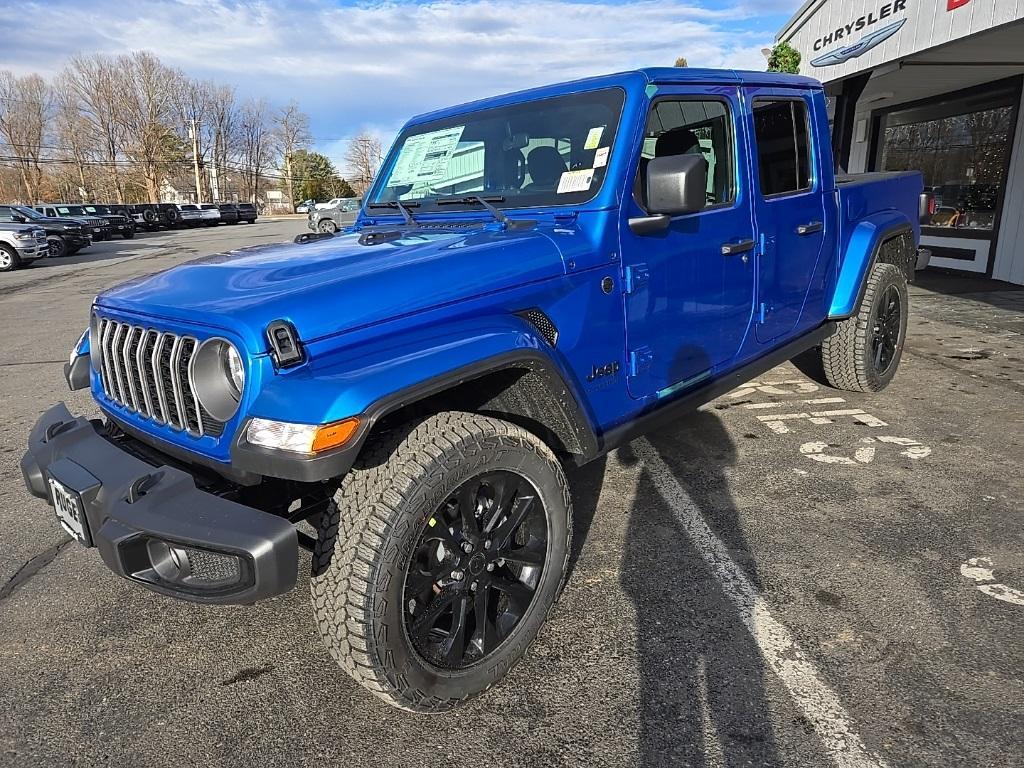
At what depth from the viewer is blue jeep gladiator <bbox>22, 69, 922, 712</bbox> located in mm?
1866

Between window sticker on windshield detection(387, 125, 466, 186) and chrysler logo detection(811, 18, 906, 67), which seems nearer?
window sticker on windshield detection(387, 125, 466, 186)

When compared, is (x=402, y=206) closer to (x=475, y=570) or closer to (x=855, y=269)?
(x=475, y=570)

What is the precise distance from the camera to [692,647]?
2354 millimetres

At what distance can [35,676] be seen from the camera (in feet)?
7.72

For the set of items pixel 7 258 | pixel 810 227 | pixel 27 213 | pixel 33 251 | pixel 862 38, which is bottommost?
pixel 7 258

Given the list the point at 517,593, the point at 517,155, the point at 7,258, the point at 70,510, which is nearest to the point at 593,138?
the point at 517,155

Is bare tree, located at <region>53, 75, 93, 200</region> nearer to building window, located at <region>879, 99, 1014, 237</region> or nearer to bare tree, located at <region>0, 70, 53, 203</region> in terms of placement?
bare tree, located at <region>0, 70, 53, 203</region>

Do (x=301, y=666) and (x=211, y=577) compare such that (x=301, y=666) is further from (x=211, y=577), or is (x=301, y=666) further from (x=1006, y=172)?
(x=1006, y=172)

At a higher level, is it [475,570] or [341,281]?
[341,281]

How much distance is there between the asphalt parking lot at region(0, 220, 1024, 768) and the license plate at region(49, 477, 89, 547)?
22.6 inches

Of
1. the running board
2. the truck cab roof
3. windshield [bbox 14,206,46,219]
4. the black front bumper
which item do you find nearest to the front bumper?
windshield [bbox 14,206,46,219]

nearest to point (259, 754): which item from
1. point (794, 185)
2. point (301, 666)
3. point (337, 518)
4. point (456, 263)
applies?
point (301, 666)

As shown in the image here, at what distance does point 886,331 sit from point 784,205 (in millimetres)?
1877

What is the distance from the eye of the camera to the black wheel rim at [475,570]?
207 cm
